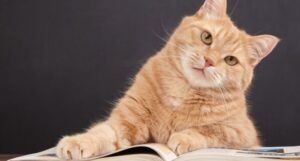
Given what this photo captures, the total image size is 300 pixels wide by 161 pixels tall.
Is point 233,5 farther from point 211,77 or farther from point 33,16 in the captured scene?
point 33,16

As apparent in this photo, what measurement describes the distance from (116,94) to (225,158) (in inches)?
47.0

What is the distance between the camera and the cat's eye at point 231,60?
1432mm

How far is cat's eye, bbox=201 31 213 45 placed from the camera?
143 cm

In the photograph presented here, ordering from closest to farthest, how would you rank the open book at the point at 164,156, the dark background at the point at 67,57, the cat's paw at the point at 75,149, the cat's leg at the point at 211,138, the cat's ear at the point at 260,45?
the open book at the point at 164,156, the cat's paw at the point at 75,149, the cat's leg at the point at 211,138, the cat's ear at the point at 260,45, the dark background at the point at 67,57

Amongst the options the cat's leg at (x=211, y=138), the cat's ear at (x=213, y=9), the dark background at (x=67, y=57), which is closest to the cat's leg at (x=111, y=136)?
the cat's leg at (x=211, y=138)

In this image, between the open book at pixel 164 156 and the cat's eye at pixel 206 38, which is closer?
the open book at pixel 164 156

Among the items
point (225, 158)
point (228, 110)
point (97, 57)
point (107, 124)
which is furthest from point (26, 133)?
point (225, 158)

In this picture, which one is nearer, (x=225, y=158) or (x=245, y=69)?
(x=225, y=158)

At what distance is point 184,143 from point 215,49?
14.7 inches

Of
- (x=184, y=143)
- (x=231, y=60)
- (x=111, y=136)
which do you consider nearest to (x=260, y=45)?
(x=231, y=60)

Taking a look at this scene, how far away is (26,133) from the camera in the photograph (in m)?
2.14

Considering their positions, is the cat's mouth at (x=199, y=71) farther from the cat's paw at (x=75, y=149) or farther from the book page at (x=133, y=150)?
the cat's paw at (x=75, y=149)

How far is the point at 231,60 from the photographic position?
56.9 inches

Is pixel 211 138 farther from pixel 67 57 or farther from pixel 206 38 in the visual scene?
pixel 67 57
